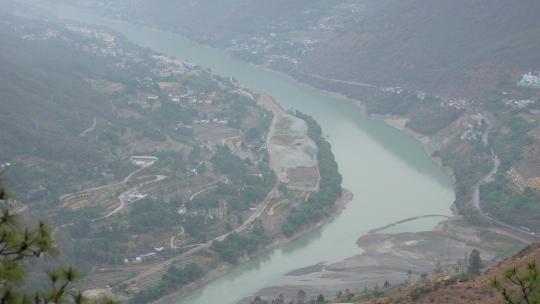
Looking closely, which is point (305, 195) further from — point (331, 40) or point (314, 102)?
point (331, 40)

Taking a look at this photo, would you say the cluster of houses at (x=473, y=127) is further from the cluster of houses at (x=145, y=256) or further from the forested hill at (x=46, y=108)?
the cluster of houses at (x=145, y=256)

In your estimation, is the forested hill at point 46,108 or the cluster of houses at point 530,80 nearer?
the forested hill at point 46,108

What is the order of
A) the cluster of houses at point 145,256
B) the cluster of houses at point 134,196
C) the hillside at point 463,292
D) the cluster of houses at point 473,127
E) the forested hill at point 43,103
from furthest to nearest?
the cluster of houses at point 473,127, the forested hill at point 43,103, the cluster of houses at point 134,196, the cluster of houses at point 145,256, the hillside at point 463,292

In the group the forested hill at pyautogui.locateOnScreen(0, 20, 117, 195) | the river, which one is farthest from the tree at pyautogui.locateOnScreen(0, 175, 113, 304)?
the forested hill at pyautogui.locateOnScreen(0, 20, 117, 195)

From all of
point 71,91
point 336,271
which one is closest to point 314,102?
point 71,91

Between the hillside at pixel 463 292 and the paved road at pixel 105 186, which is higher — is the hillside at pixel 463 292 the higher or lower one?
the higher one

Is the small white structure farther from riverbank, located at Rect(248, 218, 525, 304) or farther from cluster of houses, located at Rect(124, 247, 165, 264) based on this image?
riverbank, located at Rect(248, 218, 525, 304)

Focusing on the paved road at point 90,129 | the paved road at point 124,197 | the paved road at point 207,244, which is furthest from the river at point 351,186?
the paved road at point 90,129

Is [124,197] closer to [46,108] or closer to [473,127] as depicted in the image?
[46,108]
